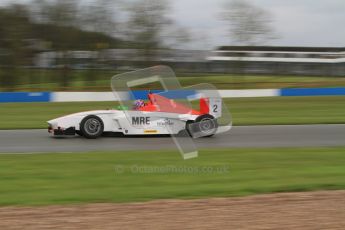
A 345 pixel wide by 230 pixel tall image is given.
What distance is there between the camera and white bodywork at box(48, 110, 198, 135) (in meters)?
11.7

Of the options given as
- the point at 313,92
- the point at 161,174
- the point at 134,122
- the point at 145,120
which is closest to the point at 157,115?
the point at 145,120

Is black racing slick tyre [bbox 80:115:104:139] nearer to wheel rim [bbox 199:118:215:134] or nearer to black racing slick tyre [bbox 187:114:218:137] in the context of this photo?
black racing slick tyre [bbox 187:114:218:137]

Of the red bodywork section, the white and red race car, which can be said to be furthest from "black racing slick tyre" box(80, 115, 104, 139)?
the red bodywork section

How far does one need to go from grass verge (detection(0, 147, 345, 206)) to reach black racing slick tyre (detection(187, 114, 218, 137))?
2.06 metres

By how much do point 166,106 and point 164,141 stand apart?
79 cm

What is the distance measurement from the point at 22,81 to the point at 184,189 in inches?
1406

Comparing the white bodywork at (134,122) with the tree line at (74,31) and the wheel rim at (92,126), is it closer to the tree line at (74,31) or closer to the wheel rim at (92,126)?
the wheel rim at (92,126)

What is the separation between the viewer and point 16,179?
7117 mm

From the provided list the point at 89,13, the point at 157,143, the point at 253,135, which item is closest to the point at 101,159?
the point at 157,143

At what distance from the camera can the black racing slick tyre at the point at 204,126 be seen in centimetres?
1179

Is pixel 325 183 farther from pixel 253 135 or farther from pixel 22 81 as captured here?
pixel 22 81

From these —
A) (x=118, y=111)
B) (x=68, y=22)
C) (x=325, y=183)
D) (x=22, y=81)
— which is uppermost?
(x=68, y=22)

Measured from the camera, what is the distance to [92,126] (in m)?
11.8

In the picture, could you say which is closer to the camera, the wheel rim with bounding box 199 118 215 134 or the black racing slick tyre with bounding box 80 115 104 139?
the black racing slick tyre with bounding box 80 115 104 139
